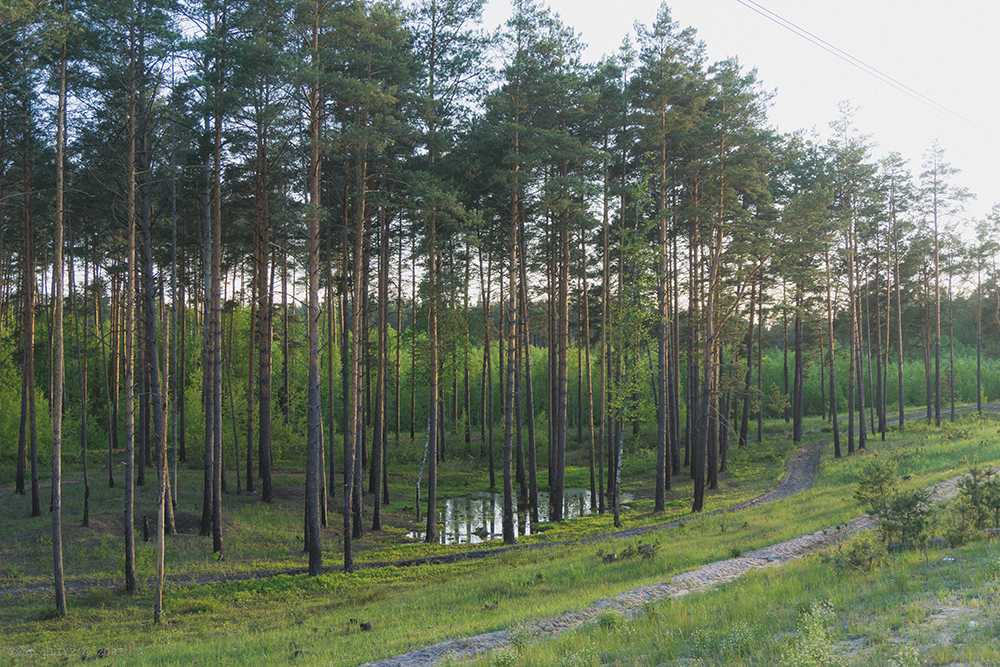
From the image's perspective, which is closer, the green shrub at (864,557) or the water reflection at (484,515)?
the green shrub at (864,557)

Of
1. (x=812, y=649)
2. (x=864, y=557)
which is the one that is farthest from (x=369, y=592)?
(x=812, y=649)

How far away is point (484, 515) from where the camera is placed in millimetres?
26203

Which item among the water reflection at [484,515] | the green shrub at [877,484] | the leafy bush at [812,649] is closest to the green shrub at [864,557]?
the green shrub at [877,484]

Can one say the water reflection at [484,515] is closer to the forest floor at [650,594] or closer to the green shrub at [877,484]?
the forest floor at [650,594]

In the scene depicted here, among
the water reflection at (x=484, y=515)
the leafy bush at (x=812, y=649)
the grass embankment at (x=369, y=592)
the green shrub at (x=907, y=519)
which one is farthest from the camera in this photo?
the water reflection at (x=484, y=515)

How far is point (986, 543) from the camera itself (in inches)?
353

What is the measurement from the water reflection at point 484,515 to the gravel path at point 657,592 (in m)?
11.0

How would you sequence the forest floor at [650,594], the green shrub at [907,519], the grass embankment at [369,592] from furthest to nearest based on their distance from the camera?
the green shrub at [907,519], the grass embankment at [369,592], the forest floor at [650,594]

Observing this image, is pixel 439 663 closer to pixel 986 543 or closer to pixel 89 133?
pixel 986 543

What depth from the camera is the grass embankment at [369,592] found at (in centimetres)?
830

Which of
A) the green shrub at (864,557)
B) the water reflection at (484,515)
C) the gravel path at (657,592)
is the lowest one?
the water reflection at (484,515)

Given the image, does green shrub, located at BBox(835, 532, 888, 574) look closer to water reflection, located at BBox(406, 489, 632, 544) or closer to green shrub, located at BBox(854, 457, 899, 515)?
green shrub, located at BBox(854, 457, 899, 515)

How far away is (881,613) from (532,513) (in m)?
18.1

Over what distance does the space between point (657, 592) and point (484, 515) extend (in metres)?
16.9
